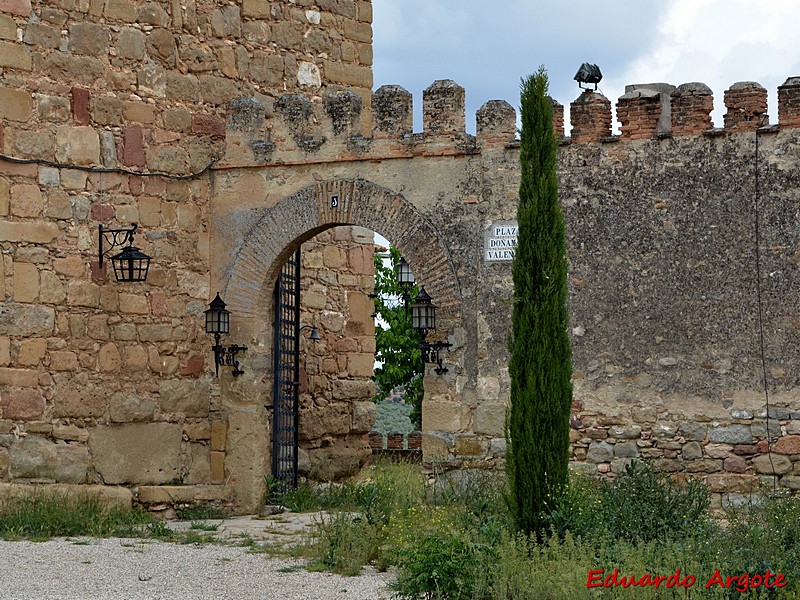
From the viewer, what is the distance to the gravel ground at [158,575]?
8414mm

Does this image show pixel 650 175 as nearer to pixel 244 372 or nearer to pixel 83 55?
pixel 244 372

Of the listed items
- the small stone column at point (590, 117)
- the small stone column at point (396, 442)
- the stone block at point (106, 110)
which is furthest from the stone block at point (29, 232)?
the small stone column at point (396, 442)

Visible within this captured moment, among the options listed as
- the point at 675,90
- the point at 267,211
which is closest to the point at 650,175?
the point at 675,90

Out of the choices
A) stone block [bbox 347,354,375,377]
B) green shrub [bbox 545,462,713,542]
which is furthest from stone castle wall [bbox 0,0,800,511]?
stone block [bbox 347,354,375,377]

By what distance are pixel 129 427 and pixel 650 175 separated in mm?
5521

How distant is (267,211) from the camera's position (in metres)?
12.3

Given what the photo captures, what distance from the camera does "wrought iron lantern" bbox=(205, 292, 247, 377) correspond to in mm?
12227

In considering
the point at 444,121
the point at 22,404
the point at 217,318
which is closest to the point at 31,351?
the point at 22,404

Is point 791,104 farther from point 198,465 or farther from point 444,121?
point 198,465

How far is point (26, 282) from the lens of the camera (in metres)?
11.5

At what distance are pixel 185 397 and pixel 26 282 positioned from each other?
1989 millimetres

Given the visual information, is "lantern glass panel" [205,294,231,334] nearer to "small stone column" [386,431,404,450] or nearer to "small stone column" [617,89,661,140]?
"small stone column" [617,89,661,140]

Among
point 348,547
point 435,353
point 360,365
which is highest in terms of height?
point 435,353

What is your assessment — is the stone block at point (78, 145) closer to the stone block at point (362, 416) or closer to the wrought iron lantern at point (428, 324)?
the wrought iron lantern at point (428, 324)
